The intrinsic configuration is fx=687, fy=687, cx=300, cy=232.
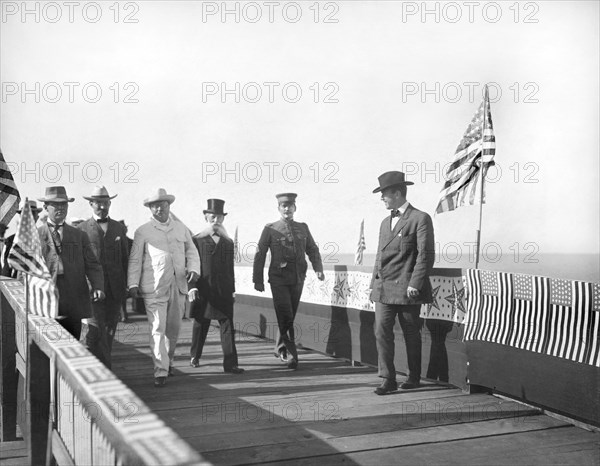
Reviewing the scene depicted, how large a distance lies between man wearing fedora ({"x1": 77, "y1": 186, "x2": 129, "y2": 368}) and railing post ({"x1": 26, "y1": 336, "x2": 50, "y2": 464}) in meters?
3.66

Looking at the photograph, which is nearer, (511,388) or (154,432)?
(154,432)

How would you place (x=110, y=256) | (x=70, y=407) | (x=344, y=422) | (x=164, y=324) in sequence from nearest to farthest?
1. (x=70, y=407)
2. (x=344, y=422)
3. (x=164, y=324)
4. (x=110, y=256)

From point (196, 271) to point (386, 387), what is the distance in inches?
109

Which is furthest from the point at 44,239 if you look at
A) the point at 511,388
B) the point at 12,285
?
the point at 511,388

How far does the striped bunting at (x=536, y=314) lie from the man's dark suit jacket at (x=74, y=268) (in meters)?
3.97

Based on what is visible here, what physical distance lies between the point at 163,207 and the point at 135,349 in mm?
3667

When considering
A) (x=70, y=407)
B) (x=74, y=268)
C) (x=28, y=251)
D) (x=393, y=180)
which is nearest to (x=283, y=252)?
(x=393, y=180)

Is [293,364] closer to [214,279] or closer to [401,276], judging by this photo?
[214,279]

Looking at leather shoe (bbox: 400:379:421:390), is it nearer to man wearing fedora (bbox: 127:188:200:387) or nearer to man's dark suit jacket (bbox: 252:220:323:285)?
man's dark suit jacket (bbox: 252:220:323:285)

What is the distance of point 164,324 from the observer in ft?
26.4

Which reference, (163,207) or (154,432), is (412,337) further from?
Result: (154,432)

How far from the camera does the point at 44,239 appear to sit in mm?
6977

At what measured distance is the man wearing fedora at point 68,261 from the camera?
7.03 m

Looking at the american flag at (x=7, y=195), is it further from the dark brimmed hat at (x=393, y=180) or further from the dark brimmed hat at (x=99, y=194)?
the dark brimmed hat at (x=393, y=180)
